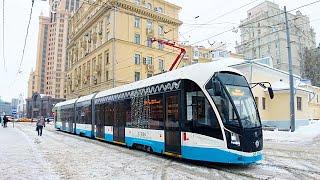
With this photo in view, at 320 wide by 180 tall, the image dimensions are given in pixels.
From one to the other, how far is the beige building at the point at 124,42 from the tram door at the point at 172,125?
3537 cm

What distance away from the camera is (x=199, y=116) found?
11.2 meters

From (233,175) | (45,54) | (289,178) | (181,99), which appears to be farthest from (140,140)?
(45,54)

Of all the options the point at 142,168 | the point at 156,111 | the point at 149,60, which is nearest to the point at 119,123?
the point at 156,111

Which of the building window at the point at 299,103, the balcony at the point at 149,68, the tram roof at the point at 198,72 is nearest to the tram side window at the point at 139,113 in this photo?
the tram roof at the point at 198,72

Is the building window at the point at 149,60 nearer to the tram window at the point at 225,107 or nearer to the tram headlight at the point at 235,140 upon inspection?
the tram window at the point at 225,107

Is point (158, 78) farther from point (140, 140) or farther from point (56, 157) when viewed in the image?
point (56, 157)

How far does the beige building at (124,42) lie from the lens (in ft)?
172

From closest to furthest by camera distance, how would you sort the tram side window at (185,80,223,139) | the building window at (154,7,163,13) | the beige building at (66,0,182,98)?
the tram side window at (185,80,223,139) → the beige building at (66,0,182,98) → the building window at (154,7,163,13)

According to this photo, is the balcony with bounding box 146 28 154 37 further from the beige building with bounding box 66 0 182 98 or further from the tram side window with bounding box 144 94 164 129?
the tram side window with bounding box 144 94 164 129

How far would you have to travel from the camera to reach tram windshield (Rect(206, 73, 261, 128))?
10489 mm

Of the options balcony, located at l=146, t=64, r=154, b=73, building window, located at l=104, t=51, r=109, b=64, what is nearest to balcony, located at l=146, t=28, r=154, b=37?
balcony, located at l=146, t=64, r=154, b=73

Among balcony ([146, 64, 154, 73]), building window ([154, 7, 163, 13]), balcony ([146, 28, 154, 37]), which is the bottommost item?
balcony ([146, 64, 154, 73])

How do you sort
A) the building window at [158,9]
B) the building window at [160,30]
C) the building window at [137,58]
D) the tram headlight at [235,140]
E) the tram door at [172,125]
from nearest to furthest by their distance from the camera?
the tram headlight at [235,140] → the tram door at [172,125] → the building window at [137,58] → the building window at [158,9] → the building window at [160,30]

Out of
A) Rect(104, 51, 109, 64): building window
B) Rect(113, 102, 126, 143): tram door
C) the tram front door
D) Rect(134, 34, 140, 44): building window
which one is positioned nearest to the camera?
Rect(113, 102, 126, 143): tram door
